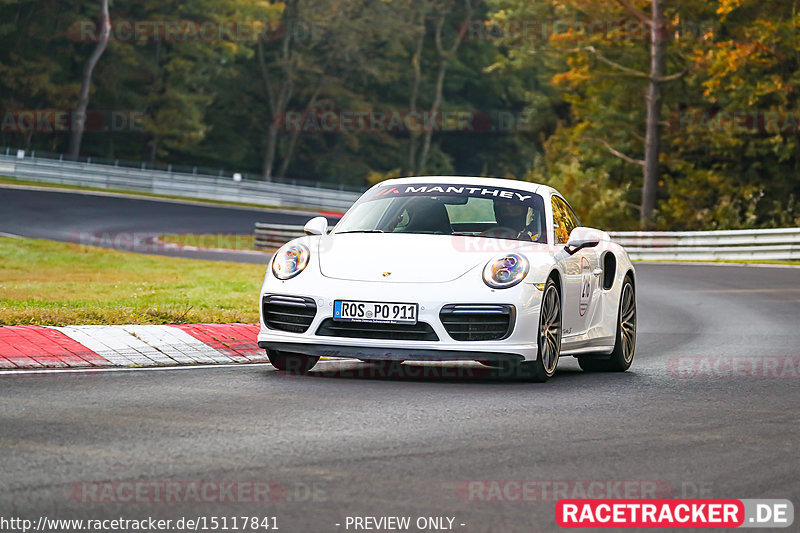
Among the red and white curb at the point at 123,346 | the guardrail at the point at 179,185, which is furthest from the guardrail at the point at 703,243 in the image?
the red and white curb at the point at 123,346

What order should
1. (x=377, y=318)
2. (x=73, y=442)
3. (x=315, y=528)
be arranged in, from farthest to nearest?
(x=377, y=318)
(x=73, y=442)
(x=315, y=528)

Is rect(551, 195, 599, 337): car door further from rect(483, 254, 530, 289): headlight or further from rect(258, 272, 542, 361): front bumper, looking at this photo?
rect(258, 272, 542, 361): front bumper

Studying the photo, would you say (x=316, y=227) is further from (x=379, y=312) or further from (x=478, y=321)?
(x=478, y=321)

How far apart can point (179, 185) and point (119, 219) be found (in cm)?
1281

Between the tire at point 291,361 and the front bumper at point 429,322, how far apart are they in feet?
1.81

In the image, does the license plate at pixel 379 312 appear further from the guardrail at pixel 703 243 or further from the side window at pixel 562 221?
the guardrail at pixel 703 243

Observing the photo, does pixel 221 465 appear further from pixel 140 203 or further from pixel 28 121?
pixel 28 121

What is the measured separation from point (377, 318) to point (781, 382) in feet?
10.9

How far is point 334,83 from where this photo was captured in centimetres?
7969

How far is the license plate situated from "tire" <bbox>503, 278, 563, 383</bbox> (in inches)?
34.4

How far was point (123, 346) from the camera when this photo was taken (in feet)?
34.5

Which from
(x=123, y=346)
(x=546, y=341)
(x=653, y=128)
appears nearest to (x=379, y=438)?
(x=546, y=341)

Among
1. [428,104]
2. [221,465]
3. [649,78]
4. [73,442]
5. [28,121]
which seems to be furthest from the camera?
[428,104]

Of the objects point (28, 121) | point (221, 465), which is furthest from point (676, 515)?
point (28, 121)
